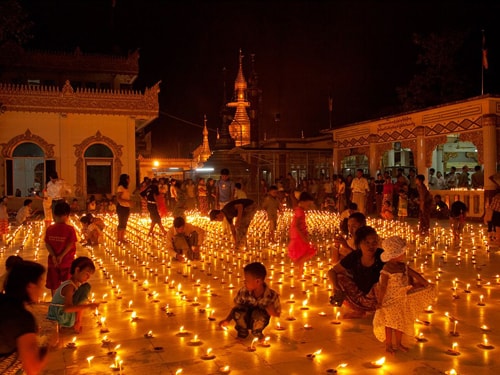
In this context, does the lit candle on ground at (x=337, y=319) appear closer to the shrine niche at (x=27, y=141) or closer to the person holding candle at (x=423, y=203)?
the person holding candle at (x=423, y=203)

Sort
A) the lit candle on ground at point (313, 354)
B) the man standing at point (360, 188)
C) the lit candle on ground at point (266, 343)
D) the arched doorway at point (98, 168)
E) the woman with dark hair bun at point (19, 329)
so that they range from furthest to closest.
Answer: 1. the arched doorway at point (98, 168)
2. the man standing at point (360, 188)
3. the lit candle on ground at point (266, 343)
4. the lit candle on ground at point (313, 354)
5. the woman with dark hair bun at point (19, 329)

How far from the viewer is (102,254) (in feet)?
36.1

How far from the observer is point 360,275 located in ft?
18.0

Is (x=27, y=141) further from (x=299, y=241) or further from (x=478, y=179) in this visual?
(x=299, y=241)

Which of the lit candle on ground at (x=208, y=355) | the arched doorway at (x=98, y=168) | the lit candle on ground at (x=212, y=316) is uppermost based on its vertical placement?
the arched doorway at (x=98, y=168)

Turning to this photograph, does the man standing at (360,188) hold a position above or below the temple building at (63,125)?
below

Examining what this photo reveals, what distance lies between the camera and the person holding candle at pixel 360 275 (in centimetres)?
534


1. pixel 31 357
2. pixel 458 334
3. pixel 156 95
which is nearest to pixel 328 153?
pixel 156 95

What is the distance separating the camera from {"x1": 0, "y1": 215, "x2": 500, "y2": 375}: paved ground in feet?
14.5

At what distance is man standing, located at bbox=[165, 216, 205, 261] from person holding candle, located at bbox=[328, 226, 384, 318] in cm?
454

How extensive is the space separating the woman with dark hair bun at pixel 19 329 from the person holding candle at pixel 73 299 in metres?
1.91

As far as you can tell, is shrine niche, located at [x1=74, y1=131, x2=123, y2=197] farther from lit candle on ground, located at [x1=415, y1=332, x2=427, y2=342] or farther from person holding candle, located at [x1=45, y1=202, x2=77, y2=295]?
lit candle on ground, located at [x1=415, y1=332, x2=427, y2=342]

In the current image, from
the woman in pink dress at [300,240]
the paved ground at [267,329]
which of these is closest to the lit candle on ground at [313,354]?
the paved ground at [267,329]

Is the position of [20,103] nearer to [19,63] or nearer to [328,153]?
[19,63]
